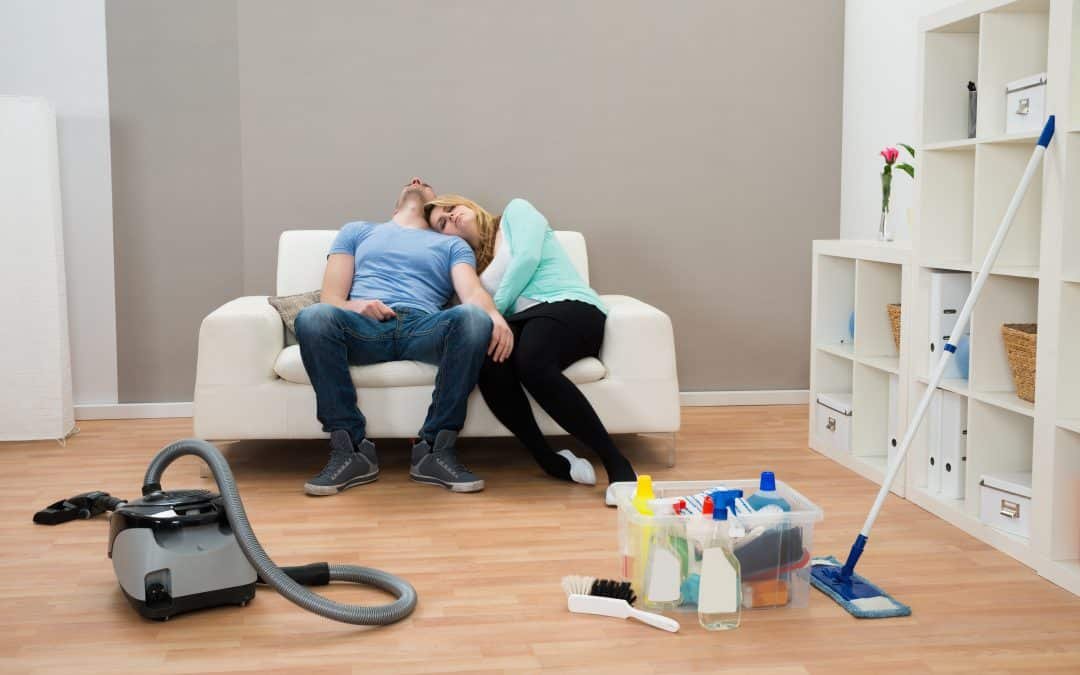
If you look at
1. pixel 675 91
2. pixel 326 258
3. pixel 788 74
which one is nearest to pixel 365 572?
pixel 326 258

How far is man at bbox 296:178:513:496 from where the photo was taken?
128 inches

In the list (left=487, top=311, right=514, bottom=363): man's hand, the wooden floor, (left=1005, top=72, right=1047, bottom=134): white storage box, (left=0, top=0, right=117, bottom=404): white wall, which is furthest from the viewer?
(left=0, top=0, right=117, bottom=404): white wall

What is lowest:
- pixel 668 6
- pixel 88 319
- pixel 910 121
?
pixel 88 319

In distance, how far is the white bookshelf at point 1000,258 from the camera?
7.88ft

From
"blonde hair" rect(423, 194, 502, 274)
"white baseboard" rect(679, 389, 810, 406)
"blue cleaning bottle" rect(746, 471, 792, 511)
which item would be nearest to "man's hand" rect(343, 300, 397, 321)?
"blonde hair" rect(423, 194, 502, 274)

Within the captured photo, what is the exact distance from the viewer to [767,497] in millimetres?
2338

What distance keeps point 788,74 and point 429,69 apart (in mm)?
1498

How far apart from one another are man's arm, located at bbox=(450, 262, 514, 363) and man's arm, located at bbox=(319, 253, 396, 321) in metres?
0.26

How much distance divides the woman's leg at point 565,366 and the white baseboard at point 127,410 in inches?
69.5

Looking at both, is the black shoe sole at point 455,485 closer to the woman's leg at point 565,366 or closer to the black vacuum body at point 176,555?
the woman's leg at point 565,366

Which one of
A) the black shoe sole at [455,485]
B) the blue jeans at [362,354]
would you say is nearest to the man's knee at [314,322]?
the blue jeans at [362,354]

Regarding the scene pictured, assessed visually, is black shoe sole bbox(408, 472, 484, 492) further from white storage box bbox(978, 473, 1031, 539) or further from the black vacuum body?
white storage box bbox(978, 473, 1031, 539)

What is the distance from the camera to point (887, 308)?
3.47 m

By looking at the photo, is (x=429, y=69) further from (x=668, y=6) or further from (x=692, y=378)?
(x=692, y=378)
